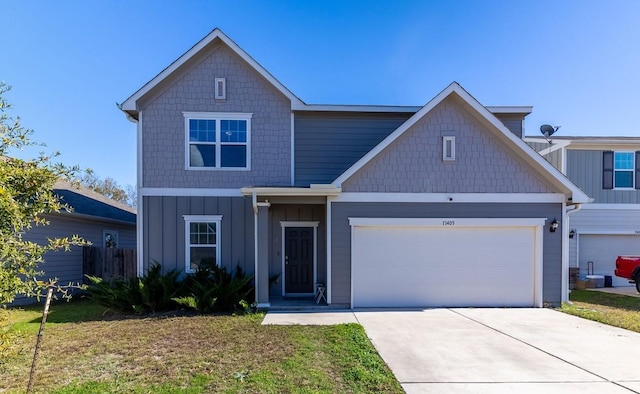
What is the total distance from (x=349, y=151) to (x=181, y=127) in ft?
15.9

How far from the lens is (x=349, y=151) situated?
1016 centimetres

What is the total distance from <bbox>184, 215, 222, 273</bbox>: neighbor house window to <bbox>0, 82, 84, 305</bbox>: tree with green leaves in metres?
5.58

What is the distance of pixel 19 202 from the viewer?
11.6ft

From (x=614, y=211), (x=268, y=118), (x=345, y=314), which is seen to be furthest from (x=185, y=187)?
(x=614, y=211)

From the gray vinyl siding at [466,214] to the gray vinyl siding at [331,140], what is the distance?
1690 mm

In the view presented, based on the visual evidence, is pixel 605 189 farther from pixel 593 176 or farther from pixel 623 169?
pixel 623 169

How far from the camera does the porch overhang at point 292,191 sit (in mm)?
8312

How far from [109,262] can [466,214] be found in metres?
11.9

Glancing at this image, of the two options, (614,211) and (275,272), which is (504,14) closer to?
(614,211)

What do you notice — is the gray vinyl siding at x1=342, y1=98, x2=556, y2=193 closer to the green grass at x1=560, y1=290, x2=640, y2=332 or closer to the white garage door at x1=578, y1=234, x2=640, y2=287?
the green grass at x1=560, y1=290, x2=640, y2=332

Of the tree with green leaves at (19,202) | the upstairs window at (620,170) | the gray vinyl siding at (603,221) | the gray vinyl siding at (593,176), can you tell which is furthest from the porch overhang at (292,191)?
the upstairs window at (620,170)

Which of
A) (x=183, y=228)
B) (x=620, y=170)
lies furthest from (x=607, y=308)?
(x=183, y=228)

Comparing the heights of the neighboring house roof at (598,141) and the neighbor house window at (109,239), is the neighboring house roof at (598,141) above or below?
above

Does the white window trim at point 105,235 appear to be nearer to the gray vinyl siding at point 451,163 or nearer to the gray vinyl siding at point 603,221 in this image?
the gray vinyl siding at point 451,163
